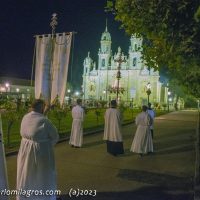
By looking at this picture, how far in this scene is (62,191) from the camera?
7.14m

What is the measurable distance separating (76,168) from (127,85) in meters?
86.7

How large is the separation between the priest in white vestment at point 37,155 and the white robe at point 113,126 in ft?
20.6

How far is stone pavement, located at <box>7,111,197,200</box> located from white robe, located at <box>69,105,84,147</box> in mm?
291

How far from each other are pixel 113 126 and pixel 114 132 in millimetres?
203

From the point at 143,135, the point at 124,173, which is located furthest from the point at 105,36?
the point at 124,173

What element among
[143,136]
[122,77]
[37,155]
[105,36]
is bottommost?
[143,136]

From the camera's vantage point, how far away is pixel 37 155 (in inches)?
227

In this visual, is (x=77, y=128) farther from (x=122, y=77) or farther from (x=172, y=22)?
(x=122, y=77)

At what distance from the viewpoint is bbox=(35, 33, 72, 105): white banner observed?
14.4 m

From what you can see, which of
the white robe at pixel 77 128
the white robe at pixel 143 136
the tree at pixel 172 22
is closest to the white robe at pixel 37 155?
the tree at pixel 172 22

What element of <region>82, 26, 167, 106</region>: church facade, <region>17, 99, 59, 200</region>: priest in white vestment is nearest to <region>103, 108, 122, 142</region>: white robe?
<region>17, 99, 59, 200</region>: priest in white vestment

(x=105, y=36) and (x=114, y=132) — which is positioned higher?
(x=105, y=36)

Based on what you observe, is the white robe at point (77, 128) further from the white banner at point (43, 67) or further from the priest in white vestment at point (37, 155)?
the priest in white vestment at point (37, 155)

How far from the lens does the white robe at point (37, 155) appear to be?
5723 mm
